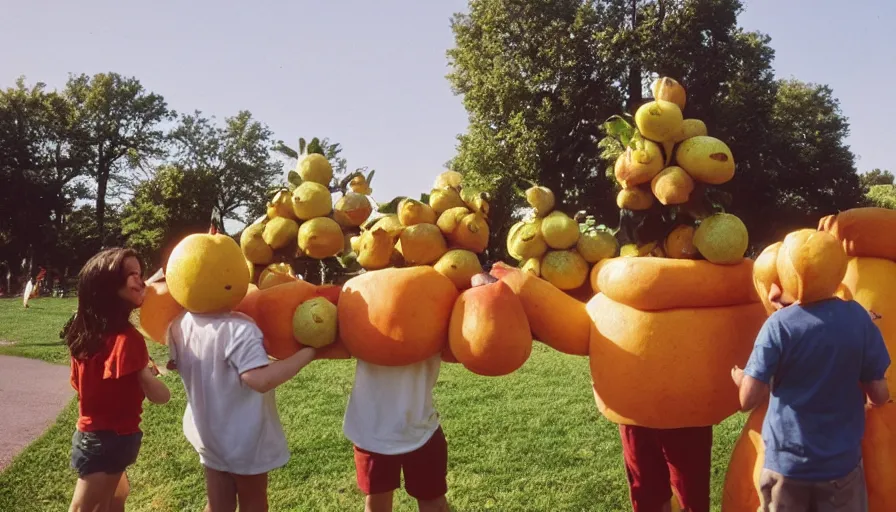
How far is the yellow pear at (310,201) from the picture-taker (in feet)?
9.37

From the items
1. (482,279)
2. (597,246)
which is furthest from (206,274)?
(597,246)

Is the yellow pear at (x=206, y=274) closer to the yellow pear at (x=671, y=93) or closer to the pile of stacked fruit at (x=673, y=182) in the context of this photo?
the pile of stacked fruit at (x=673, y=182)

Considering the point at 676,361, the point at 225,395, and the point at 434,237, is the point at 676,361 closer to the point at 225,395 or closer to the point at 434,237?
the point at 434,237

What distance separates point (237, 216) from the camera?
3241cm

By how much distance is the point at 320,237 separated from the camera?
9.20 feet

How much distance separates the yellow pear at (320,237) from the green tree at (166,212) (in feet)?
76.5

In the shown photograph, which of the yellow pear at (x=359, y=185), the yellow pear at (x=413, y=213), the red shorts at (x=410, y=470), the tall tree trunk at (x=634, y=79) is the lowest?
the red shorts at (x=410, y=470)


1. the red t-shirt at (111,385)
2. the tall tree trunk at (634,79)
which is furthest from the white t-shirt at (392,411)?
the tall tree trunk at (634,79)

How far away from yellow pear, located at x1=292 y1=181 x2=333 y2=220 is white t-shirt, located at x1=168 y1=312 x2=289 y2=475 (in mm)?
540

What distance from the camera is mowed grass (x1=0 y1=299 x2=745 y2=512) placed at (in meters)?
4.37

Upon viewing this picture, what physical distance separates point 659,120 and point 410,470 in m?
1.80

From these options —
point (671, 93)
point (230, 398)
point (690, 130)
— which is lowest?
point (230, 398)

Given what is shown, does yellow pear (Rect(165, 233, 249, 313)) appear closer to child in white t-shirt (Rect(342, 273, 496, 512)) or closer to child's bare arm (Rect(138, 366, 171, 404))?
child's bare arm (Rect(138, 366, 171, 404))

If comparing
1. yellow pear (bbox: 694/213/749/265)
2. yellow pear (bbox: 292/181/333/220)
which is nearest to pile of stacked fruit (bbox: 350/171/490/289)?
yellow pear (bbox: 292/181/333/220)
